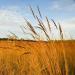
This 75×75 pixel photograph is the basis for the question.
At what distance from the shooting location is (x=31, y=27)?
4.12 metres

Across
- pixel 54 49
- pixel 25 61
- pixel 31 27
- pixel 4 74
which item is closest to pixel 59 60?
pixel 54 49

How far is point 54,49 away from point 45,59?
0.17 meters

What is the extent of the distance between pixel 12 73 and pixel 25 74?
0.23 m

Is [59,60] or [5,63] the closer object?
[59,60]

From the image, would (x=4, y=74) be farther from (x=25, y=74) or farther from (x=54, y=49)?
(x=54, y=49)

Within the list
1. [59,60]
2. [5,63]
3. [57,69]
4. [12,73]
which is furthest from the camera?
[5,63]

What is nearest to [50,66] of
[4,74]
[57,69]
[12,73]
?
[57,69]

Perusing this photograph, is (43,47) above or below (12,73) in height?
above

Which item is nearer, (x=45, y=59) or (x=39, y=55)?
(x=45, y=59)

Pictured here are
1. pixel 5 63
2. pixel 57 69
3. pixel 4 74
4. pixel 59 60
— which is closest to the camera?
pixel 57 69

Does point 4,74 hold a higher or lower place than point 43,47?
lower

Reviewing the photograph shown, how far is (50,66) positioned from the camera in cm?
411

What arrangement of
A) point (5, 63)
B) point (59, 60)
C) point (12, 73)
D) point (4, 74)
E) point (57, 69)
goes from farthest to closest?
point (5, 63) → point (4, 74) → point (12, 73) → point (59, 60) → point (57, 69)

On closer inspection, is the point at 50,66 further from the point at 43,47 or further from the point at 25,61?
the point at 25,61
